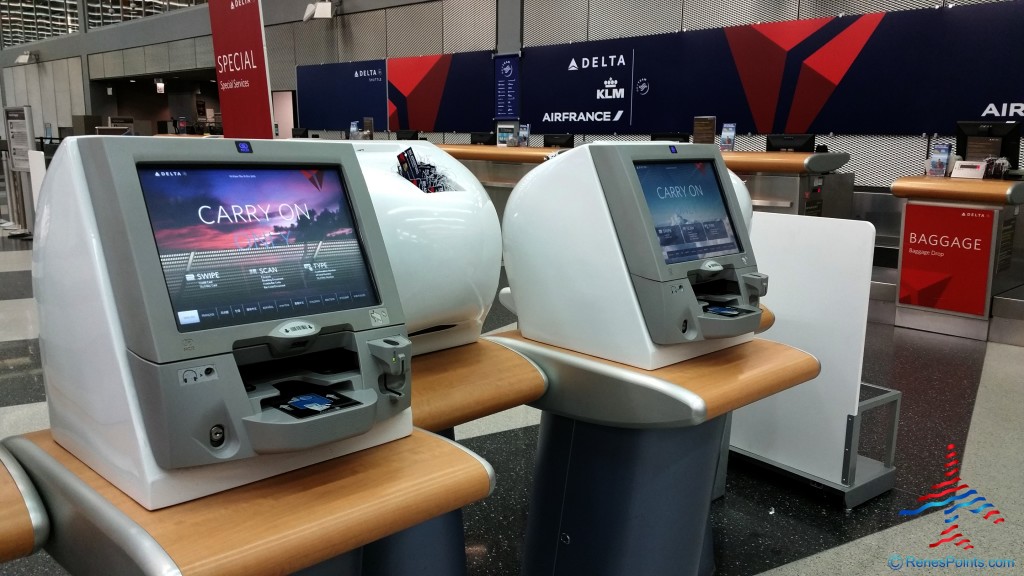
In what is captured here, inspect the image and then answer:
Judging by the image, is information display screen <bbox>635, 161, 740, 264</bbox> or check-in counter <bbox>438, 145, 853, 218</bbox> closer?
information display screen <bbox>635, 161, 740, 264</bbox>

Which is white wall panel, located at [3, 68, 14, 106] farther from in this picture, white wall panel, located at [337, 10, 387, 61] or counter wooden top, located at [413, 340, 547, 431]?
counter wooden top, located at [413, 340, 547, 431]

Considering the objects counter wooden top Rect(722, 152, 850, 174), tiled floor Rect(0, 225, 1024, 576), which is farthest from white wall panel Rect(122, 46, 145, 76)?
counter wooden top Rect(722, 152, 850, 174)

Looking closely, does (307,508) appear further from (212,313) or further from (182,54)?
(182,54)

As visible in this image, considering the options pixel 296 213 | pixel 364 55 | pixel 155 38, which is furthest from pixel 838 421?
pixel 155 38

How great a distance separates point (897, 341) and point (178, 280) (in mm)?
4637

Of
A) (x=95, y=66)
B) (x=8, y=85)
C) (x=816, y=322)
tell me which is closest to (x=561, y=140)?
(x=816, y=322)

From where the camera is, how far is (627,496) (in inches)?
62.4

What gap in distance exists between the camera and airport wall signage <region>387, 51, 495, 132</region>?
1082 centimetres

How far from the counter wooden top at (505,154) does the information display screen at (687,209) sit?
4.97 metres

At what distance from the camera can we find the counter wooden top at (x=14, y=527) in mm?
922

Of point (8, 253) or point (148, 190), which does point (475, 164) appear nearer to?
point (8, 253)

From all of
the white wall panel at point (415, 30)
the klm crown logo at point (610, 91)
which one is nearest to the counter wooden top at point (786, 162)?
the klm crown logo at point (610, 91)

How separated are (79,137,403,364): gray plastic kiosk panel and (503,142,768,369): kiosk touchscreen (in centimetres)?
53

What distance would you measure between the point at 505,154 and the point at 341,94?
657cm
